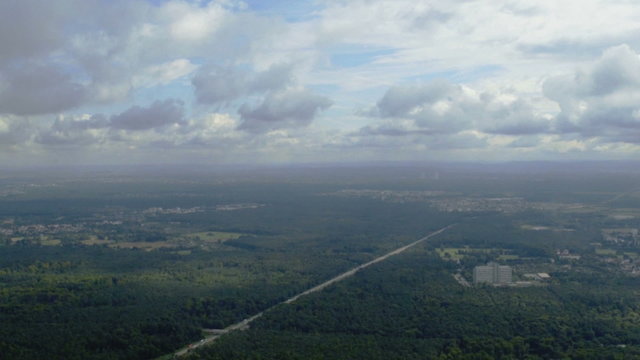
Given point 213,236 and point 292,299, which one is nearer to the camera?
point 292,299

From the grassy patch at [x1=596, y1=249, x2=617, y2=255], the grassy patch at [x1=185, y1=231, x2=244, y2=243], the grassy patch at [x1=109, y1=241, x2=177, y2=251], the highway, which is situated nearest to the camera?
the highway

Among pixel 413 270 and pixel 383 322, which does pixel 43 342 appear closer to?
pixel 383 322

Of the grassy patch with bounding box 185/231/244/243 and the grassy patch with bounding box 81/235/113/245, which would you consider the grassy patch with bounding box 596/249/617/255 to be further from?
the grassy patch with bounding box 81/235/113/245

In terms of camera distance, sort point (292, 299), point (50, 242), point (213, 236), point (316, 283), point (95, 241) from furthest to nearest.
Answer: point (213, 236)
point (95, 241)
point (50, 242)
point (316, 283)
point (292, 299)

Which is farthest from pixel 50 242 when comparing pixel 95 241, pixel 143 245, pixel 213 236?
pixel 213 236

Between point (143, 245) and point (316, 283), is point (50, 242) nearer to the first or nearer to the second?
point (143, 245)

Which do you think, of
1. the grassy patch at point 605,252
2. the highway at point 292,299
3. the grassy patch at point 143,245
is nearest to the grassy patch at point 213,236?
the grassy patch at point 143,245

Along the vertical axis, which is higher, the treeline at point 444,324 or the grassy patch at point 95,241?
the grassy patch at point 95,241

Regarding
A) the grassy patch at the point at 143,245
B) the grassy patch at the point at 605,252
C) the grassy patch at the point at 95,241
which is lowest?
the grassy patch at the point at 605,252

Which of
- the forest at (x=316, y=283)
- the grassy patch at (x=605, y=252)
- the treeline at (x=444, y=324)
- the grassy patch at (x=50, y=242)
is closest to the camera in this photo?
the treeline at (x=444, y=324)

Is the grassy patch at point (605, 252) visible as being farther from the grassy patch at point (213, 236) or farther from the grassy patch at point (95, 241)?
the grassy patch at point (95, 241)

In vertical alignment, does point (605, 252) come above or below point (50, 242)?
below

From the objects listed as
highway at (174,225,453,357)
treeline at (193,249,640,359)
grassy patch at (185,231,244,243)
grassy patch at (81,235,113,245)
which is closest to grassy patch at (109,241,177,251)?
grassy patch at (81,235,113,245)
